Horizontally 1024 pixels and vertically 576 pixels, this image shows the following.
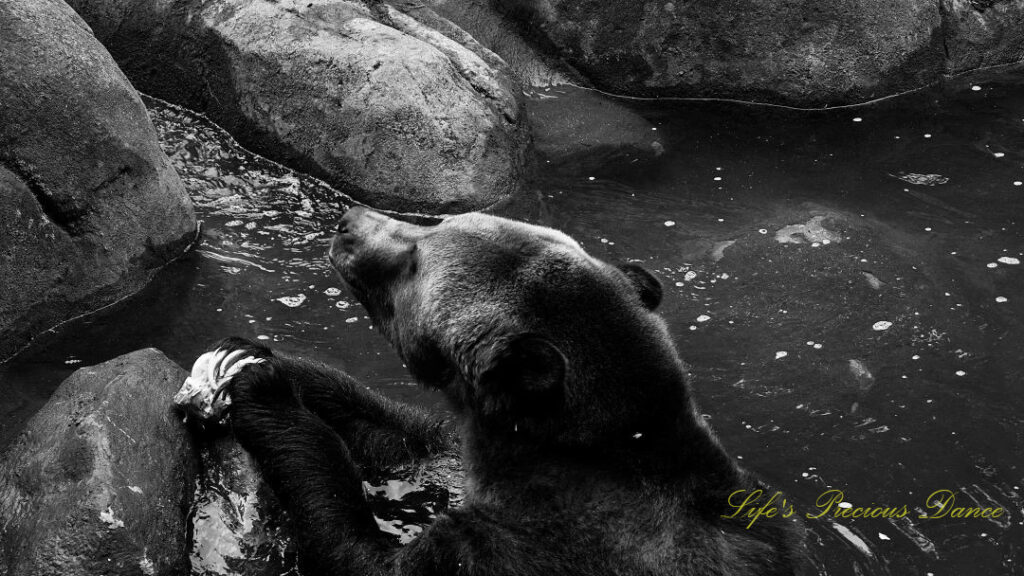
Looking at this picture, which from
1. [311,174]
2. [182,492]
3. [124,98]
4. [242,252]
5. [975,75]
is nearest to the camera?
[182,492]

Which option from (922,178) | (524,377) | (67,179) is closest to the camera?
(524,377)

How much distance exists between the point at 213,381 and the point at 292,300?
2.22m

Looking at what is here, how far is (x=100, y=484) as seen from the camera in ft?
13.1

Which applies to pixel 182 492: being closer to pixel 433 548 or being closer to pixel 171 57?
pixel 433 548

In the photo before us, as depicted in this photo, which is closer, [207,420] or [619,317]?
[619,317]

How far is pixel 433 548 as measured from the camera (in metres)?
4.13

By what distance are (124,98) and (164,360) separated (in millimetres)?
2613

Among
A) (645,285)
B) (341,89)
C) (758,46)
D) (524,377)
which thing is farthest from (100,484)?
(758,46)

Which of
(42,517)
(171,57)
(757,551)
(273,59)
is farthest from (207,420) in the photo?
(171,57)

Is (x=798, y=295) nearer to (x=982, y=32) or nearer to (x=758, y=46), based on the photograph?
(x=758, y=46)

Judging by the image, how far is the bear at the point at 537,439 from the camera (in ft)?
13.1

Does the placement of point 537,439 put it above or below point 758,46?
above

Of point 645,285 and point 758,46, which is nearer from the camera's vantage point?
point 645,285

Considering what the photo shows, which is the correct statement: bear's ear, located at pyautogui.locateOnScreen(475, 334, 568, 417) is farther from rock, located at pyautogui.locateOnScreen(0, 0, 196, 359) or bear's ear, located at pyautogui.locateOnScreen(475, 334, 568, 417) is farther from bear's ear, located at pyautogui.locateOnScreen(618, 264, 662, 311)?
rock, located at pyautogui.locateOnScreen(0, 0, 196, 359)
